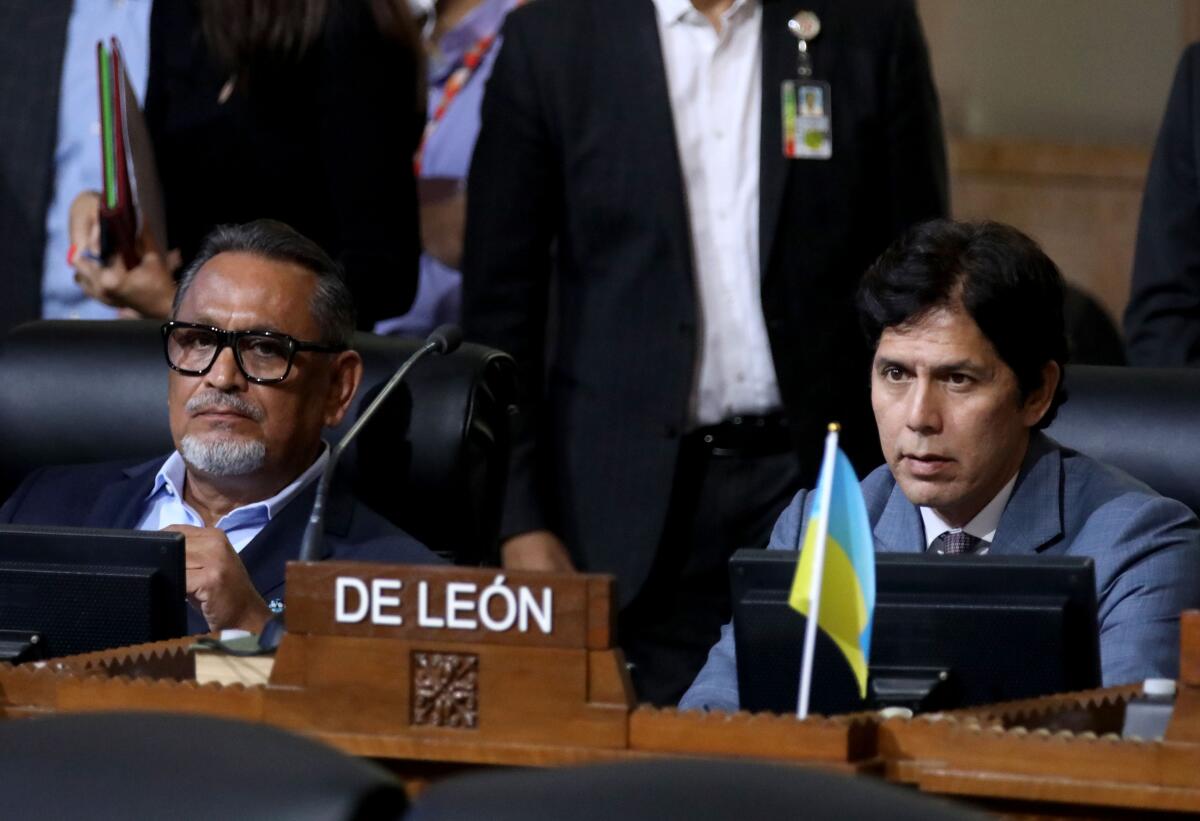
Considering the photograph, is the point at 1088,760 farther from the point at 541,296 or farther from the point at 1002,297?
the point at 541,296

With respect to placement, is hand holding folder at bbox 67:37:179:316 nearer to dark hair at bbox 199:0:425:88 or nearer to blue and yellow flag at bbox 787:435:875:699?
dark hair at bbox 199:0:425:88

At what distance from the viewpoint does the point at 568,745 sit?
1641mm

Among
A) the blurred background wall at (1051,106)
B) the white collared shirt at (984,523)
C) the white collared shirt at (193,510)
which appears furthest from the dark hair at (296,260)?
the blurred background wall at (1051,106)

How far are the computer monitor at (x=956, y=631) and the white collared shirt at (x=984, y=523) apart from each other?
84 centimetres

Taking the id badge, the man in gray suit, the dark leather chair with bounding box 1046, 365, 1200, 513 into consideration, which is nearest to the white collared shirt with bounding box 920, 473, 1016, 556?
the man in gray suit

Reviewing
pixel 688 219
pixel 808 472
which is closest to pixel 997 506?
pixel 808 472

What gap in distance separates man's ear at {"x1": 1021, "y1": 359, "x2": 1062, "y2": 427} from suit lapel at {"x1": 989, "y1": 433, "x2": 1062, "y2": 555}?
0.25 feet

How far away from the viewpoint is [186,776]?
3.17 feet

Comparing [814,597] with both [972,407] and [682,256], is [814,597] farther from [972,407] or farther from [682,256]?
[682,256]

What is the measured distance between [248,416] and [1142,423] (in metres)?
1.23

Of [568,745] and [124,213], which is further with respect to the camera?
[124,213]

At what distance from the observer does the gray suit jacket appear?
2.44 metres

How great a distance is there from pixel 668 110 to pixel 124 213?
34.2 inches

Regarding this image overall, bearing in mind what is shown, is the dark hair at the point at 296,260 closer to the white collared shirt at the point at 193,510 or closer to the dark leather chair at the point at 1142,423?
the white collared shirt at the point at 193,510
